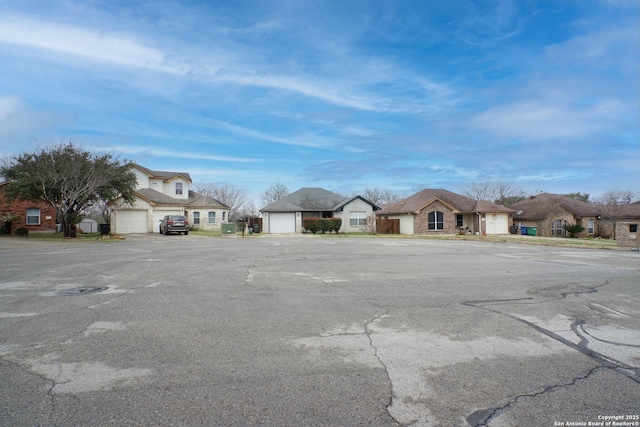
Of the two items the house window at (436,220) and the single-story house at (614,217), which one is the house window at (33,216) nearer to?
the house window at (436,220)

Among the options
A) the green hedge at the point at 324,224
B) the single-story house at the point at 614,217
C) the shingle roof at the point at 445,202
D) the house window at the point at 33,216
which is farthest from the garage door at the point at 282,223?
the single-story house at the point at 614,217

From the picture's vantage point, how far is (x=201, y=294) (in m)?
8.48

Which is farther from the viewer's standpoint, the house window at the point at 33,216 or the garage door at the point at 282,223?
the garage door at the point at 282,223

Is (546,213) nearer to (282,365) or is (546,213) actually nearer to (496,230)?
(496,230)

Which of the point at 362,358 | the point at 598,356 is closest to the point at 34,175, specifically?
the point at 362,358

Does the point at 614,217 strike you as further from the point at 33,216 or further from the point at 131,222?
the point at 33,216

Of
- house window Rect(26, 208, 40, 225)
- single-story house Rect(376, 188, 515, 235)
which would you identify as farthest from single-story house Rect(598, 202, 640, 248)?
house window Rect(26, 208, 40, 225)

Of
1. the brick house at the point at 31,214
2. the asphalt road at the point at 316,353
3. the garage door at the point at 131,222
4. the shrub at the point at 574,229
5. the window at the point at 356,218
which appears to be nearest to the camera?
the asphalt road at the point at 316,353

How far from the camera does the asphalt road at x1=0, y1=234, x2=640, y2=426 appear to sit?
11.4ft

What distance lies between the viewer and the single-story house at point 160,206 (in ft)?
120

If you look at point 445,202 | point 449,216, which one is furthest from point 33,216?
point 449,216

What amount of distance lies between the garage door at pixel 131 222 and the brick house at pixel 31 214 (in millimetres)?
6836

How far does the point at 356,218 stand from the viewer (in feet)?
143

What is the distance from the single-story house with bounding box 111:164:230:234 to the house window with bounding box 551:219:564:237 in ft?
122
